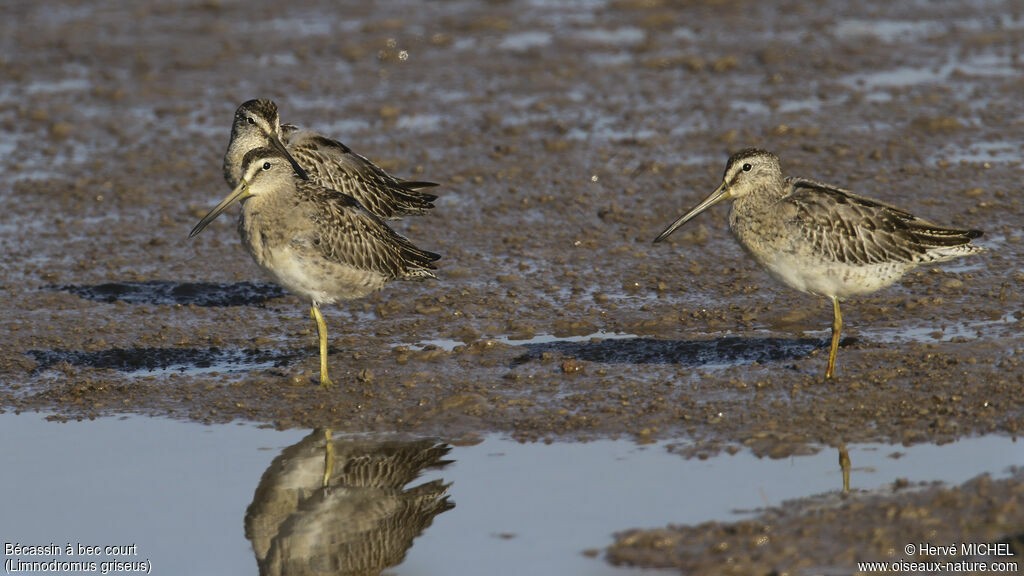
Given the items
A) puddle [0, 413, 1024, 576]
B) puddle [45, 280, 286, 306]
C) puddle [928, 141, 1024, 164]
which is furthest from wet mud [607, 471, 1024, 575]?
puddle [928, 141, 1024, 164]

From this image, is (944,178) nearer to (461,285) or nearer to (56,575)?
(461,285)

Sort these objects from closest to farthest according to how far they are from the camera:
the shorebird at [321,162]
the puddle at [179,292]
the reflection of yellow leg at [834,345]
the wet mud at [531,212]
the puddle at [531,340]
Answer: the reflection of yellow leg at [834,345]
the wet mud at [531,212]
the puddle at [531,340]
the shorebird at [321,162]
the puddle at [179,292]

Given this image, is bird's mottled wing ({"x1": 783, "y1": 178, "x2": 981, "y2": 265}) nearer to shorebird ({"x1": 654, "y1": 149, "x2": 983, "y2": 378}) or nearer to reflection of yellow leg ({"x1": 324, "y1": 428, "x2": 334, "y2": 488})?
shorebird ({"x1": 654, "y1": 149, "x2": 983, "y2": 378})

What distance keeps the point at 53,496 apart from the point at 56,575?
2.23ft

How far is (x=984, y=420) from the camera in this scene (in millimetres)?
6789

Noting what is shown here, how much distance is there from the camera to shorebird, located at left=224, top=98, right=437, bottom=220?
365 inches

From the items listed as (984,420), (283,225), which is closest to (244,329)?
(283,225)

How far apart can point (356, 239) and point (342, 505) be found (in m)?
2.12

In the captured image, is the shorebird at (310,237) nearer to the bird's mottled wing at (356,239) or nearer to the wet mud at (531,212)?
the bird's mottled wing at (356,239)

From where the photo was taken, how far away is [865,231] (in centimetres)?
753

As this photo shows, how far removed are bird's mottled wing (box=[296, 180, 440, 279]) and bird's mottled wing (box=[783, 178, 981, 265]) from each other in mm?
2310

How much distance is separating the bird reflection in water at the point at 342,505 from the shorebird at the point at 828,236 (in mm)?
2101

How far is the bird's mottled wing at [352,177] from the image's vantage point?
933 cm

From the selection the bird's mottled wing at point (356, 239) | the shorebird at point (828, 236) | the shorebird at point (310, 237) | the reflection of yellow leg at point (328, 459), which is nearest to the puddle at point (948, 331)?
the shorebird at point (828, 236)
